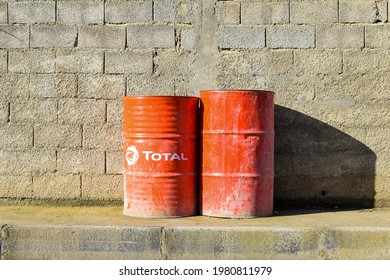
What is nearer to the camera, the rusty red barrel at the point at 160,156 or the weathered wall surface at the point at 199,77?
the rusty red barrel at the point at 160,156

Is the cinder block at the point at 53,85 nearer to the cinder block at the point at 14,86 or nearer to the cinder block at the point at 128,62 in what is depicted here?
the cinder block at the point at 14,86

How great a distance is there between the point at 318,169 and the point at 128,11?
Answer: 2.47 meters

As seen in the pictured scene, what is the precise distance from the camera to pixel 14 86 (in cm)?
612

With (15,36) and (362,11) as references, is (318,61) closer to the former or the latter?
(362,11)

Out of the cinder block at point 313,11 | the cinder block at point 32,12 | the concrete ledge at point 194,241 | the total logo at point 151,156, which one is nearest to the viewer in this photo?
the concrete ledge at point 194,241

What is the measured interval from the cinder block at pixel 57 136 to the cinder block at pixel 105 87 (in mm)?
374

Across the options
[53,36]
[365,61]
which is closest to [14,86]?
[53,36]

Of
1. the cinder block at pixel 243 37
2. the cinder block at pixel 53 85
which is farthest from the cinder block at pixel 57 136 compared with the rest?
the cinder block at pixel 243 37

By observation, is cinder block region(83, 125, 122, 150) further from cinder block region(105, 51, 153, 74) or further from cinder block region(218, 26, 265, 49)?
cinder block region(218, 26, 265, 49)

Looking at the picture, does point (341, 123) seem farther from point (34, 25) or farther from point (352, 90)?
point (34, 25)

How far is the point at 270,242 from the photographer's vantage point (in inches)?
188

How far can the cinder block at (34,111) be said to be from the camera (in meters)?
6.09

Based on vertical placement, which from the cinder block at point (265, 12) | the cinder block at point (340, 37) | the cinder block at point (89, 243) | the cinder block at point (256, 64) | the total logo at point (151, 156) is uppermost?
the cinder block at point (265, 12)

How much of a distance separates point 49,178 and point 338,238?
2.95 metres
